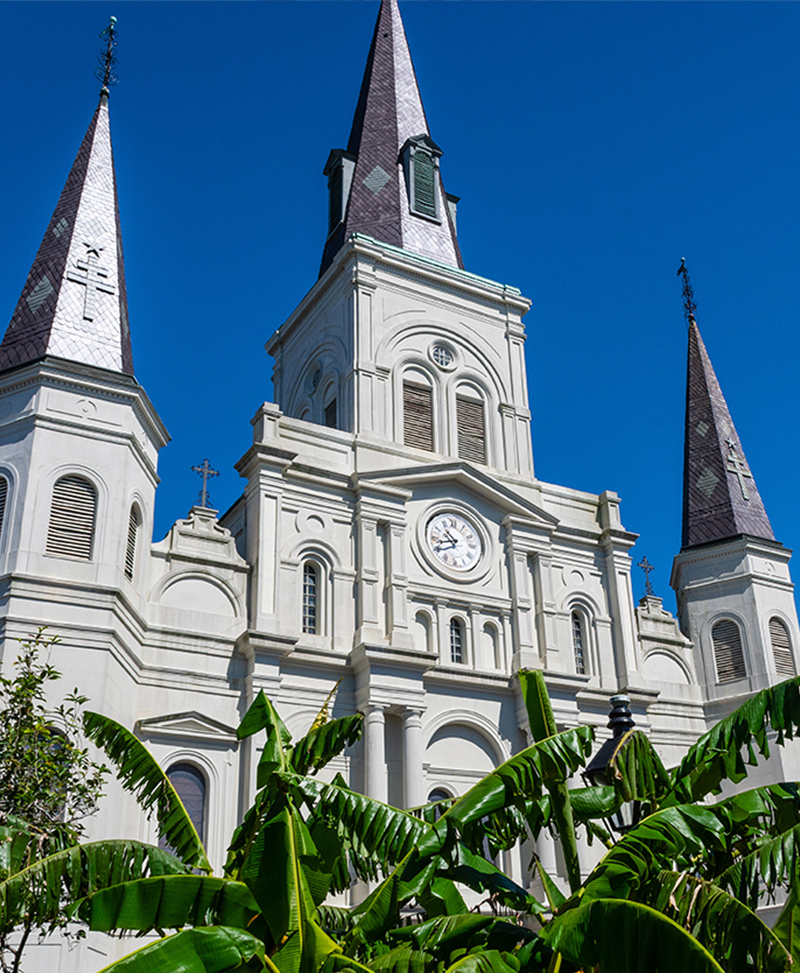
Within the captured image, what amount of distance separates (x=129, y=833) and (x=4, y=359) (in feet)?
36.1

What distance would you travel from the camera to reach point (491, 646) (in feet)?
89.6

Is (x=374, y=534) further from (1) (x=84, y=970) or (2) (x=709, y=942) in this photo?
(2) (x=709, y=942)

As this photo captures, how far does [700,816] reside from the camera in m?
9.98

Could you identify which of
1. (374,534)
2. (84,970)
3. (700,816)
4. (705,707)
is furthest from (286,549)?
(700,816)

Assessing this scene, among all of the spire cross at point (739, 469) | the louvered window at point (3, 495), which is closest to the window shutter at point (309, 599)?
the louvered window at point (3, 495)

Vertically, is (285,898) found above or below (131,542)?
below

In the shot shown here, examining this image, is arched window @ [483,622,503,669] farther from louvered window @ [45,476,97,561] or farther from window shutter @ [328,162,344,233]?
window shutter @ [328,162,344,233]

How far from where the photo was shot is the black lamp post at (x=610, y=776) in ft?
39.0

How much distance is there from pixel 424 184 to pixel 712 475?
536 inches

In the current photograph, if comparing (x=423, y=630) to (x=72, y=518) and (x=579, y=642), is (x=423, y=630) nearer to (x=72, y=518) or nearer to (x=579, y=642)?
(x=579, y=642)

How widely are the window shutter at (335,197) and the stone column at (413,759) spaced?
1846cm

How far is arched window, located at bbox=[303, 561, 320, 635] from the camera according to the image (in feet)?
83.5

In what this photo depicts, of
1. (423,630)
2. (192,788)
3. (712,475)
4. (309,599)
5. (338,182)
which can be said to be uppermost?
(338,182)

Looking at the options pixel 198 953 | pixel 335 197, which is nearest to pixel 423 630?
pixel 335 197
